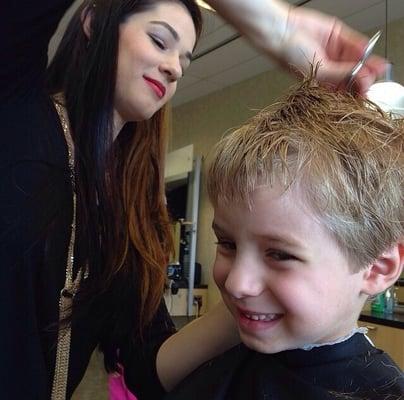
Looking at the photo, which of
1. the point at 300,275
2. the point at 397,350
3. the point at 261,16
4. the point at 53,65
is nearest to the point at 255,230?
the point at 300,275

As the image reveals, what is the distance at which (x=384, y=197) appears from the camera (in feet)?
2.19

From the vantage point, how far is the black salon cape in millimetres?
680

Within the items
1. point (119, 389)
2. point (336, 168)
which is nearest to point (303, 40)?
point (336, 168)

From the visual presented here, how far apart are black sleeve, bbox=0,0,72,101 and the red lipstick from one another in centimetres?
30

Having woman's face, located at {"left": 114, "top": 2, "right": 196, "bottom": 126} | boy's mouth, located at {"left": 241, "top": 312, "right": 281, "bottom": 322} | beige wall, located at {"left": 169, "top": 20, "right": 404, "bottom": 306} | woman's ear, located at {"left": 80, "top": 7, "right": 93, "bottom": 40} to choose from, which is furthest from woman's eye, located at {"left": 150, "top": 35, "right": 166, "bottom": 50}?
beige wall, located at {"left": 169, "top": 20, "right": 404, "bottom": 306}

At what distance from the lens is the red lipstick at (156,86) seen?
1049mm

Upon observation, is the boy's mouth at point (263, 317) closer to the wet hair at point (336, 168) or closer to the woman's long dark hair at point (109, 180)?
the wet hair at point (336, 168)

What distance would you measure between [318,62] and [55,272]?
0.55m

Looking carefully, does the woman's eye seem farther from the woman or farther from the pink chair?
the pink chair

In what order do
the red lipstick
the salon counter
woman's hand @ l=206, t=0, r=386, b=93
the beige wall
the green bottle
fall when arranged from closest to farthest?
woman's hand @ l=206, t=0, r=386, b=93, the red lipstick, the salon counter, the green bottle, the beige wall

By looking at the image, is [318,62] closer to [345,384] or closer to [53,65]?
[345,384]

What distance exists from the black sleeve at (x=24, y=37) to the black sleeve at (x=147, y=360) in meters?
0.52

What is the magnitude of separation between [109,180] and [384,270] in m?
0.58

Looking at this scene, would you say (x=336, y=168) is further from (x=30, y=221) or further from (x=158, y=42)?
(x=158, y=42)
